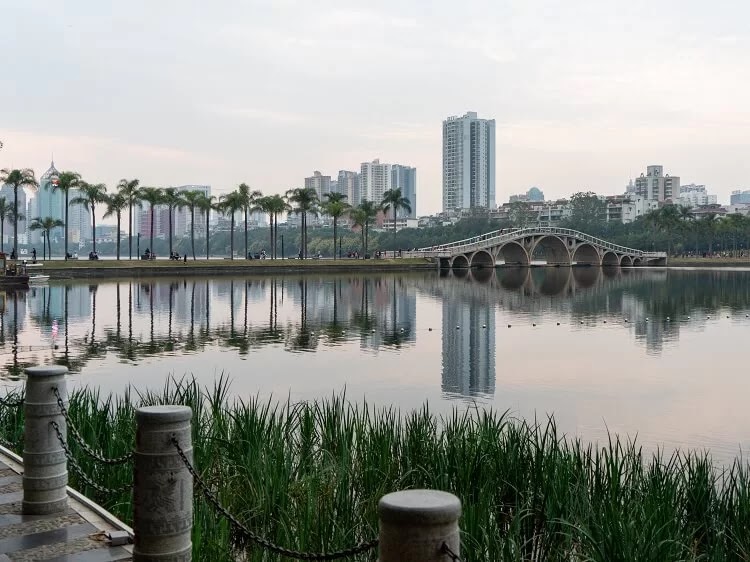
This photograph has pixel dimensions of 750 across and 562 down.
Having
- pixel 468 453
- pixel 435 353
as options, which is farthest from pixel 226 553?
pixel 435 353

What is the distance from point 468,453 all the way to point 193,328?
25306mm

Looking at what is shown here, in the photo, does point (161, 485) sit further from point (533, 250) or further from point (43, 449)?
point (533, 250)

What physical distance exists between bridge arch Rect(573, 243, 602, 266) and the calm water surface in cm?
7076

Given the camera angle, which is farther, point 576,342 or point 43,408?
point 576,342

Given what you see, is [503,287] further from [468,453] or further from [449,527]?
[449,527]

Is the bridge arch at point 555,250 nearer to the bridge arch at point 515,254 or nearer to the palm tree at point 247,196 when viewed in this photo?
the bridge arch at point 515,254

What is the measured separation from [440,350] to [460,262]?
83.9 m

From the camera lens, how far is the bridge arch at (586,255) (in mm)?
121662

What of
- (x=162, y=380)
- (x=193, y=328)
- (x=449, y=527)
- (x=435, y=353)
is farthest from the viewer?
(x=193, y=328)

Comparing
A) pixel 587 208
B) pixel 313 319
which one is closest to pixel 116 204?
pixel 313 319

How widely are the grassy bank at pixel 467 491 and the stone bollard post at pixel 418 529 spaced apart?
3055mm

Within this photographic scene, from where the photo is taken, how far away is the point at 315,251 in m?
162

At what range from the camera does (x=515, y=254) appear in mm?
120250

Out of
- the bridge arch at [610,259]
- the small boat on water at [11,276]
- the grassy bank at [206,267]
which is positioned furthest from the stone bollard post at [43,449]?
the bridge arch at [610,259]
